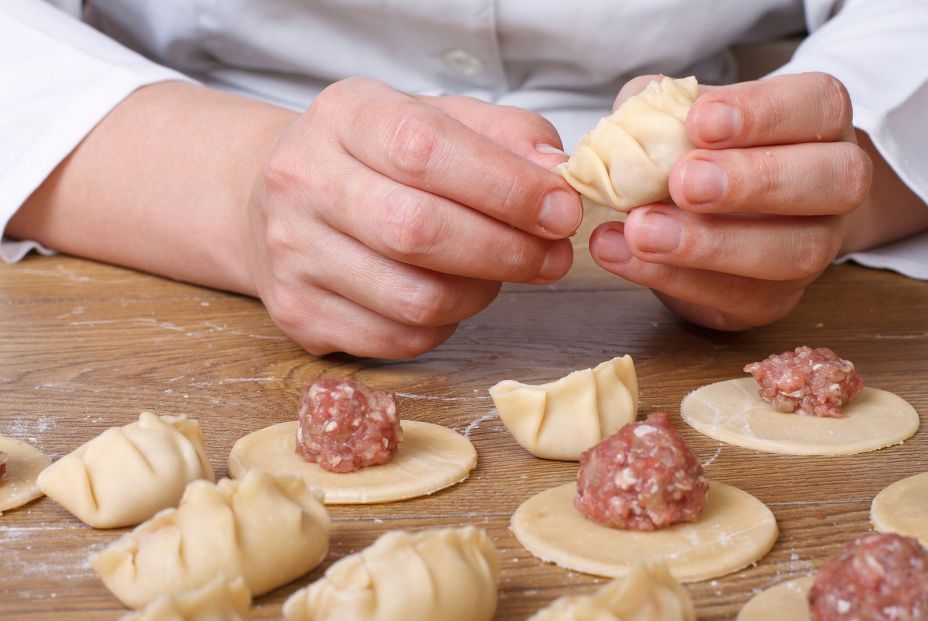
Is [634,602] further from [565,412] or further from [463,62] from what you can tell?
[463,62]

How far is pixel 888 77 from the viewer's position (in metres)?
1.99

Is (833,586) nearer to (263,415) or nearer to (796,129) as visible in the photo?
(796,129)

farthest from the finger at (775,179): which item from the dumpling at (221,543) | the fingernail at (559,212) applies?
the dumpling at (221,543)

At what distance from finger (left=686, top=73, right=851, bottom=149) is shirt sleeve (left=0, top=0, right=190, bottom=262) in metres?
1.19

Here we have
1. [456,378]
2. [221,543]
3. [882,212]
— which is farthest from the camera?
[882,212]

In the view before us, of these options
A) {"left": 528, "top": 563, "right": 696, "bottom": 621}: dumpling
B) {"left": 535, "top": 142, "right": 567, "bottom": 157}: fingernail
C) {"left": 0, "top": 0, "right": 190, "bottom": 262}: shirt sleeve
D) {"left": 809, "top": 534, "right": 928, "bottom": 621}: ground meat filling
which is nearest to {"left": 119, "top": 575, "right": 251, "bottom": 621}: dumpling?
{"left": 528, "top": 563, "right": 696, "bottom": 621}: dumpling

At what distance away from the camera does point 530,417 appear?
4.25 feet

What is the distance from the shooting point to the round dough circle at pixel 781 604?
94cm

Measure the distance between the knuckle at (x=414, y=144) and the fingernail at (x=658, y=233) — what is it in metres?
0.29

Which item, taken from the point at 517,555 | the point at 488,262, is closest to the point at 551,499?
the point at 517,555

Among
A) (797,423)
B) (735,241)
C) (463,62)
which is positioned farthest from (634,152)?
(463,62)

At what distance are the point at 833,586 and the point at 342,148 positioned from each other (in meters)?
0.85

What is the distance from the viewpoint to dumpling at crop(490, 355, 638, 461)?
51.1 inches

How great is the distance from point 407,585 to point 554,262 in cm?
64
